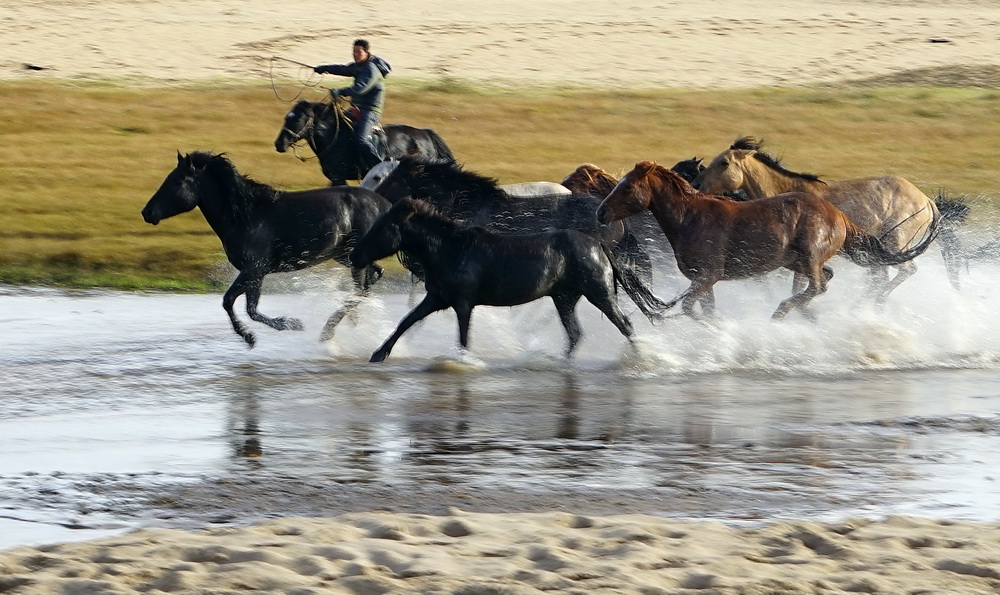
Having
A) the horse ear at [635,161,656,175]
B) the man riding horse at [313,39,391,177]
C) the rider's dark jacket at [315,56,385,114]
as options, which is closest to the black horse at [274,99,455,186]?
the man riding horse at [313,39,391,177]

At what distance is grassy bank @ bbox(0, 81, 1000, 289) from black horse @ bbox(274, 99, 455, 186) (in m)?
1.88

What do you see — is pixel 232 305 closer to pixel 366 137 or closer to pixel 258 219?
pixel 258 219

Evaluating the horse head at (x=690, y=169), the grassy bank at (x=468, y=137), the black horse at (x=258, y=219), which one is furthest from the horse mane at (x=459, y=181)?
the grassy bank at (x=468, y=137)

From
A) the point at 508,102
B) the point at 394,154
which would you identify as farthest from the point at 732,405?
the point at 508,102

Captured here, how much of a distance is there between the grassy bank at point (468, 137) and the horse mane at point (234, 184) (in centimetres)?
489

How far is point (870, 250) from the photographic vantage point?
1256 centimetres

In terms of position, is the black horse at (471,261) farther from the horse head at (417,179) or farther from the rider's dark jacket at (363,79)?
the rider's dark jacket at (363,79)

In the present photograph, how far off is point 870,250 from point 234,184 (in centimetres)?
494

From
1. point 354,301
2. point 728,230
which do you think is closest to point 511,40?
point 354,301

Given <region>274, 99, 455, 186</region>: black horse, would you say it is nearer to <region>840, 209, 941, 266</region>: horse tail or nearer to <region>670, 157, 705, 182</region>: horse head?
<region>670, 157, 705, 182</region>: horse head

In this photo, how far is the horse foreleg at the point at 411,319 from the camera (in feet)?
34.9

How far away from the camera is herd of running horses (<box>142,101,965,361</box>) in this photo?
35.2ft

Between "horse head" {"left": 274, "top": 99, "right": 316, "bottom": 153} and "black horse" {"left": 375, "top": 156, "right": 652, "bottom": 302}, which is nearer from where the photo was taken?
"black horse" {"left": 375, "top": 156, "right": 652, "bottom": 302}

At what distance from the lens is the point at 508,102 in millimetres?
26312
